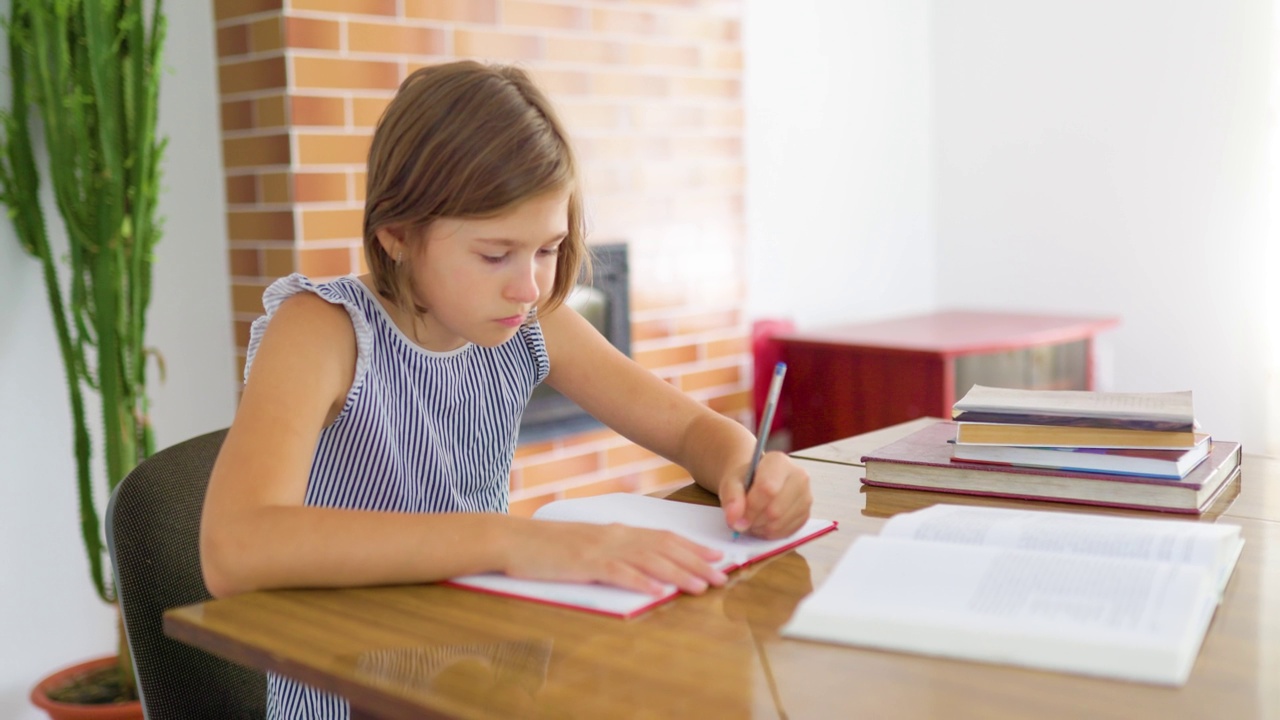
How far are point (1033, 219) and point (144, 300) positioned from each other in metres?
2.67

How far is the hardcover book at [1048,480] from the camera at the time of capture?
106 cm

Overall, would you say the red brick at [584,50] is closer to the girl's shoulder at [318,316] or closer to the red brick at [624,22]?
the red brick at [624,22]

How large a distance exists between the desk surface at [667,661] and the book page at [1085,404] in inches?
7.5

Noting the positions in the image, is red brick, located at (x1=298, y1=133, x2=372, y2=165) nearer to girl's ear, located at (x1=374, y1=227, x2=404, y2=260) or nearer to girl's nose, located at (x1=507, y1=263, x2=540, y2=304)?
girl's ear, located at (x1=374, y1=227, x2=404, y2=260)

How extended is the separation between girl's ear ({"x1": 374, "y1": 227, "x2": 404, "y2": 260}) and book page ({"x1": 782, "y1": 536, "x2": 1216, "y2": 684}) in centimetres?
54

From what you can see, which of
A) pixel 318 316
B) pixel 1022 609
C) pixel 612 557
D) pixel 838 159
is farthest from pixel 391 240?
pixel 838 159

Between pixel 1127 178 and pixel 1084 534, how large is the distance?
2.95 m

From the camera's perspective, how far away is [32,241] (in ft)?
6.79

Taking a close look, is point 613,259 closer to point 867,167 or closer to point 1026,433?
point 867,167

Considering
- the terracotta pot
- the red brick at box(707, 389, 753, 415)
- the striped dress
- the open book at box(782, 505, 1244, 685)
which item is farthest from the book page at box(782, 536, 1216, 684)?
the red brick at box(707, 389, 753, 415)

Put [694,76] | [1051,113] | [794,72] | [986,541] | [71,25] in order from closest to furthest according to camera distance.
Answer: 1. [986,541]
2. [71,25]
3. [694,76]
4. [794,72]
5. [1051,113]

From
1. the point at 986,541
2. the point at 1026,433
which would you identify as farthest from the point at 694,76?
the point at 986,541

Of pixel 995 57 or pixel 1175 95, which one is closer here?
pixel 1175 95

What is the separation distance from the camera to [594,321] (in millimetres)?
2824
